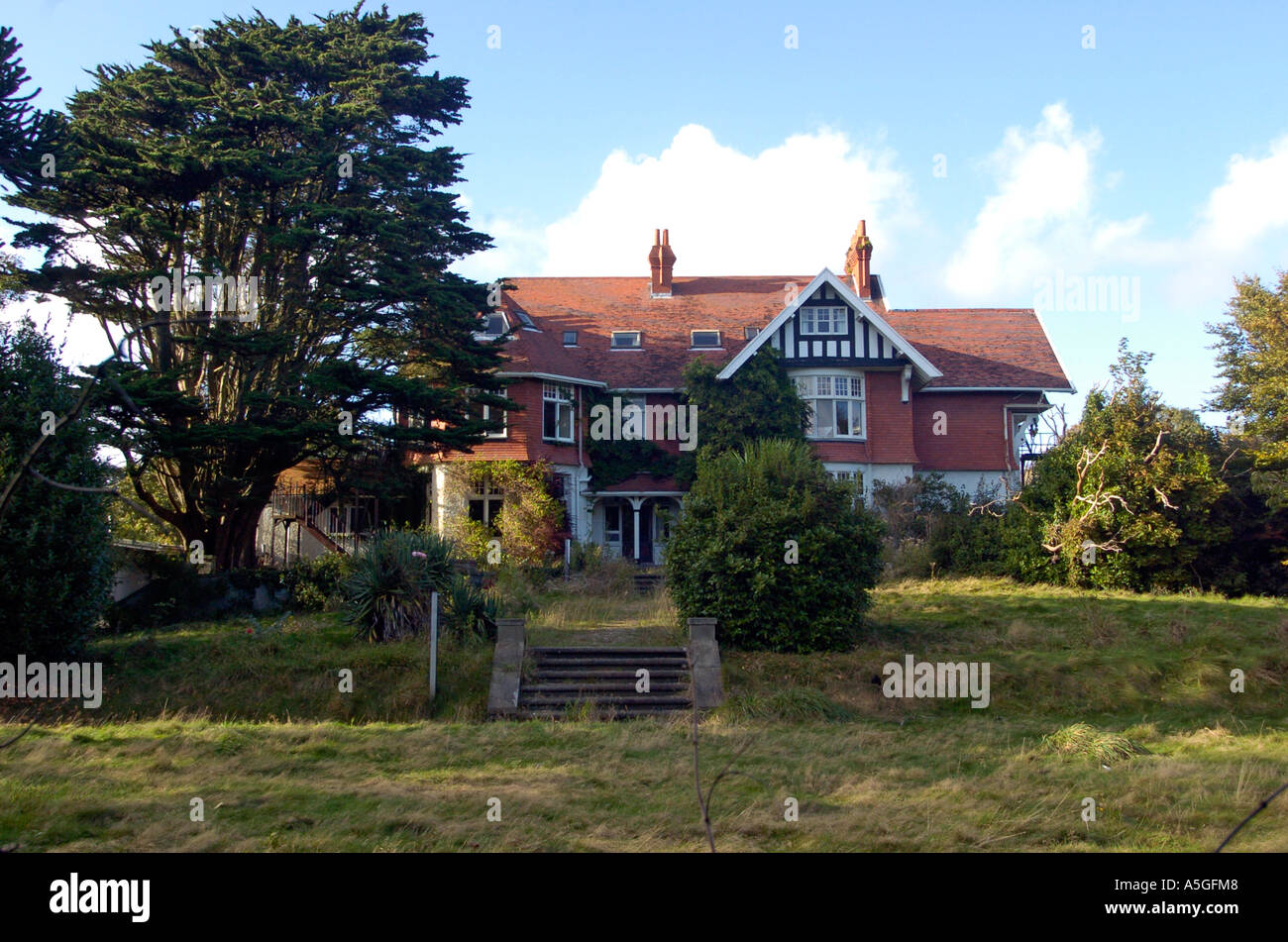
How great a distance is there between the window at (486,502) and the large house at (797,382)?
0.06 meters

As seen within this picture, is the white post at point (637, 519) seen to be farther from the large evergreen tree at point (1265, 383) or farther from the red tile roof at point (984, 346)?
the large evergreen tree at point (1265, 383)

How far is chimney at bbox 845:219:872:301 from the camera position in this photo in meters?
33.8

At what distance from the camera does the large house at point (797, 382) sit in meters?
27.0

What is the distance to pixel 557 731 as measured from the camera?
1123cm

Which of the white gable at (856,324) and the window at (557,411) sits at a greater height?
the white gable at (856,324)

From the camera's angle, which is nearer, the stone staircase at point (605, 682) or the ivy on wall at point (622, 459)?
the stone staircase at point (605, 682)

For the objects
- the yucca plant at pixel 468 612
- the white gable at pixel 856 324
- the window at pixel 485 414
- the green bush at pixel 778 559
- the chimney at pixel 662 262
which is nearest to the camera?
the green bush at pixel 778 559

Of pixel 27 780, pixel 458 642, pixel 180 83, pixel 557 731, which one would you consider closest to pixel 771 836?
pixel 557 731

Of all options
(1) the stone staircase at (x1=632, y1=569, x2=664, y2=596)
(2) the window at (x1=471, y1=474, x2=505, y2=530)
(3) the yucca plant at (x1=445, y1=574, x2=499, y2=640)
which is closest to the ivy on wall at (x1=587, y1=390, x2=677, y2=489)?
(2) the window at (x1=471, y1=474, x2=505, y2=530)

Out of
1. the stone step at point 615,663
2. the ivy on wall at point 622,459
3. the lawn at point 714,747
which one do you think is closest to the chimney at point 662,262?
the ivy on wall at point 622,459

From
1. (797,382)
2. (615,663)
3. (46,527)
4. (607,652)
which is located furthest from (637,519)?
(46,527)

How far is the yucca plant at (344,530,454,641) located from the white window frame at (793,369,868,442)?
1471cm

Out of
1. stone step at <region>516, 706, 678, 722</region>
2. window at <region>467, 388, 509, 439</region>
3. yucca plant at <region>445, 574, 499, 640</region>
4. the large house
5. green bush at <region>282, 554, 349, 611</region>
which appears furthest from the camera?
the large house

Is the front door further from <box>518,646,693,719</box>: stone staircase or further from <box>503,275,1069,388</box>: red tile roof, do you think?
<box>518,646,693,719</box>: stone staircase
